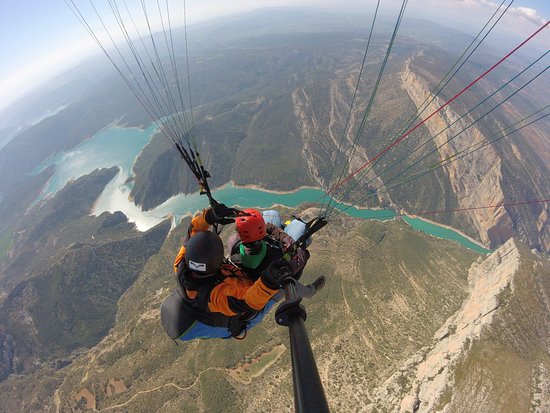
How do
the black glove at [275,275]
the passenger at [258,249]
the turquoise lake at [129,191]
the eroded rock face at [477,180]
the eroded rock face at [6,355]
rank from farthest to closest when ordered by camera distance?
1. the turquoise lake at [129,191]
2. the eroded rock face at [477,180]
3. the eroded rock face at [6,355]
4. the passenger at [258,249]
5. the black glove at [275,275]

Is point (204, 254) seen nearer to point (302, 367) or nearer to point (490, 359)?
point (302, 367)

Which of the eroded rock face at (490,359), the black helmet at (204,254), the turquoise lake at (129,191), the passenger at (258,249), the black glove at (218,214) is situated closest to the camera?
the black helmet at (204,254)

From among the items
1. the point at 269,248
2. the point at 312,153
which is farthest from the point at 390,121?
the point at 269,248

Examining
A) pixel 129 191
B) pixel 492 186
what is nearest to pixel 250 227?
pixel 492 186

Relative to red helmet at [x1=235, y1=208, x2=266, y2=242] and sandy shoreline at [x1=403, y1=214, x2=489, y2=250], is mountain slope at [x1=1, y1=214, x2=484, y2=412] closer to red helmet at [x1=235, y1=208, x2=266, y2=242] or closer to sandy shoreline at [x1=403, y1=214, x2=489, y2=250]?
sandy shoreline at [x1=403, y1=214, x2=489, y2=250]

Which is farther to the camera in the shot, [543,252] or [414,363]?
[543,252]

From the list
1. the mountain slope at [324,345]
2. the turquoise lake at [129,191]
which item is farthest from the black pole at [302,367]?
the turquoise lake at [129,191]

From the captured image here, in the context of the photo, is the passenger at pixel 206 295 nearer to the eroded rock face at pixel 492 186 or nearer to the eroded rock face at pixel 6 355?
the eroded rock face at pixel 492 186

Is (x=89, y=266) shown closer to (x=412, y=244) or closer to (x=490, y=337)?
(x=412, y=244)
